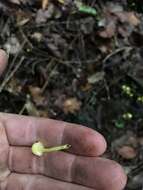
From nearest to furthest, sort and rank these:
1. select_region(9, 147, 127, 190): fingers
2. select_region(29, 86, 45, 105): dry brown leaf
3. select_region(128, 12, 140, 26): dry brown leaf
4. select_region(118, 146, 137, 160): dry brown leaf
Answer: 1. select_region(9, 147, 127, 190): fingers
2. select_region(118, 146, 137, 160): dry brown leaf
3. select_region(29, 86, 45, 105): dry brown leaf
4. select_region(128, 12, 140, 26): dry brown leaf

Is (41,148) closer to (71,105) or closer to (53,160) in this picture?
(53,160)

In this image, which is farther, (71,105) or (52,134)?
(71,105)

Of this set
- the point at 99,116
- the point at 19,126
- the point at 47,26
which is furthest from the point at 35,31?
the point at 19,126

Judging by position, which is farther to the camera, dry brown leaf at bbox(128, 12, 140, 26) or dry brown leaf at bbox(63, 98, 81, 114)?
dry brown leaf at bbox(128, 12, 140, 26)

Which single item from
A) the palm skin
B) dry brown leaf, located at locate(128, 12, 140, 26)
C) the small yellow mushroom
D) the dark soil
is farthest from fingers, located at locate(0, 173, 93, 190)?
dry brown leaf, located at locate(128, 12, 140, 26)

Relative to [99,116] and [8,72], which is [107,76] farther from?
[8,72]

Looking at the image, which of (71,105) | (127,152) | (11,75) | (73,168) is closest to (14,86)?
(11,75)

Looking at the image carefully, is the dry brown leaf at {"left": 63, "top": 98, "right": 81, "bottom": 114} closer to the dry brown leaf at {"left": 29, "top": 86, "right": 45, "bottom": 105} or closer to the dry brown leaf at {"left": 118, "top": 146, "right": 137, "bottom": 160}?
the dry brown leaf at {"left": 29, "top": 86, "right": 45, "bottom": 105}

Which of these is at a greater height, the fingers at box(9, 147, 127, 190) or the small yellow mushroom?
the small yellow mushroom
